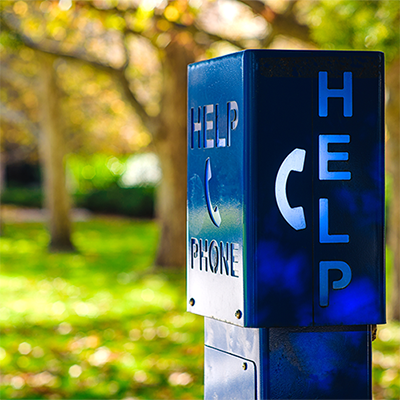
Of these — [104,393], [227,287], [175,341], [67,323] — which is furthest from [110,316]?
[227,287]

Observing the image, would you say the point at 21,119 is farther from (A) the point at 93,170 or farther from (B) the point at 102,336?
(A) the point at 93,170

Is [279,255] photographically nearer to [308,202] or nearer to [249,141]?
[308,202]

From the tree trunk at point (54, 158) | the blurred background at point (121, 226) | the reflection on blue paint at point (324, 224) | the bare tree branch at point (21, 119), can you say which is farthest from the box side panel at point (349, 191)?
the bare tree branch at point (21, 119)

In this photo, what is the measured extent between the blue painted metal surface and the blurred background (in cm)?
309

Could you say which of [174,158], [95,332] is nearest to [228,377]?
[95,332]

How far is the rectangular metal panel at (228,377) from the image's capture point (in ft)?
7.74

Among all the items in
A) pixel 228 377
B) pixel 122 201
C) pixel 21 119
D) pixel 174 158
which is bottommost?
pixel 228 377

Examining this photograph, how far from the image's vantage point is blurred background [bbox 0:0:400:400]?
232 inches

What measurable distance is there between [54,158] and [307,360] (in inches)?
525

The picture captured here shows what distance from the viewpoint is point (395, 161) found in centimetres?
739

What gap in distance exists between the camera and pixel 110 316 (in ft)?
27.9

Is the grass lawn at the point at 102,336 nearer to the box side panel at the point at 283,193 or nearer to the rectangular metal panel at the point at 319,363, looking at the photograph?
the rectangular metal panel at the point at 319,363

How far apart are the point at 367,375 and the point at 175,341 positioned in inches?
195

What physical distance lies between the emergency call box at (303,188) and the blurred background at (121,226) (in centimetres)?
320
